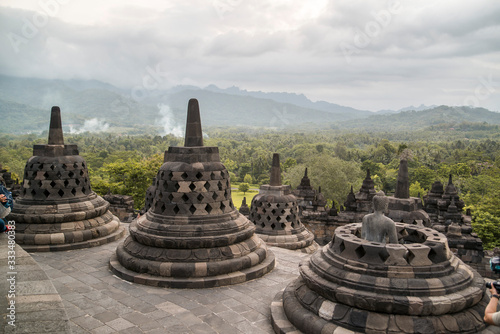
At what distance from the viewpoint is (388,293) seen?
4355mm

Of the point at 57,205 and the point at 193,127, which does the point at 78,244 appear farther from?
the point at 193,127

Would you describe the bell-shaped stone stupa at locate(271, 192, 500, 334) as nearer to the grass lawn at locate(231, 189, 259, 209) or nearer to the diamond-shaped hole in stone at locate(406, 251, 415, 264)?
the diamond-shaped hole in stone at locate(406, 251, 415, 264)

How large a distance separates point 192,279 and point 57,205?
4.80m

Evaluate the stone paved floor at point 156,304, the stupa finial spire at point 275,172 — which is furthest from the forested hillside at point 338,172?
the stone paved floor at point 156,304

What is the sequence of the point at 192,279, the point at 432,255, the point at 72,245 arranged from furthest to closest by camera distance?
1. the point at 72,245
2. the point at 192,279
3. the point at 432,255

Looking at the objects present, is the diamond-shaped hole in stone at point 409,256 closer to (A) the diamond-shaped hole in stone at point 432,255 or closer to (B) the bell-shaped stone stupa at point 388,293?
(B) the bell-shaped stone stupa at point 388,293

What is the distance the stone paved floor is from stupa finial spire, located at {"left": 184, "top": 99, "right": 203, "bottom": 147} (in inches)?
123

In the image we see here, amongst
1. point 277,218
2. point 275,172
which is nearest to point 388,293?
point 277,218

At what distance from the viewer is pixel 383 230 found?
5156mm

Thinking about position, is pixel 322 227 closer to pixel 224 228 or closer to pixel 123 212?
pixel 123 212

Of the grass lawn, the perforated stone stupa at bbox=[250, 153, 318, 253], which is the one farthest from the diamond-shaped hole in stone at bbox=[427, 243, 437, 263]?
the grass lawn

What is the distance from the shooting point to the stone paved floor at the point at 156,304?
17.7 ft

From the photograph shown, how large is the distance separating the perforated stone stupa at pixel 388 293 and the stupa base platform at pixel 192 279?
2120mm

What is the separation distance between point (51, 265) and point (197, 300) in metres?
3.79
